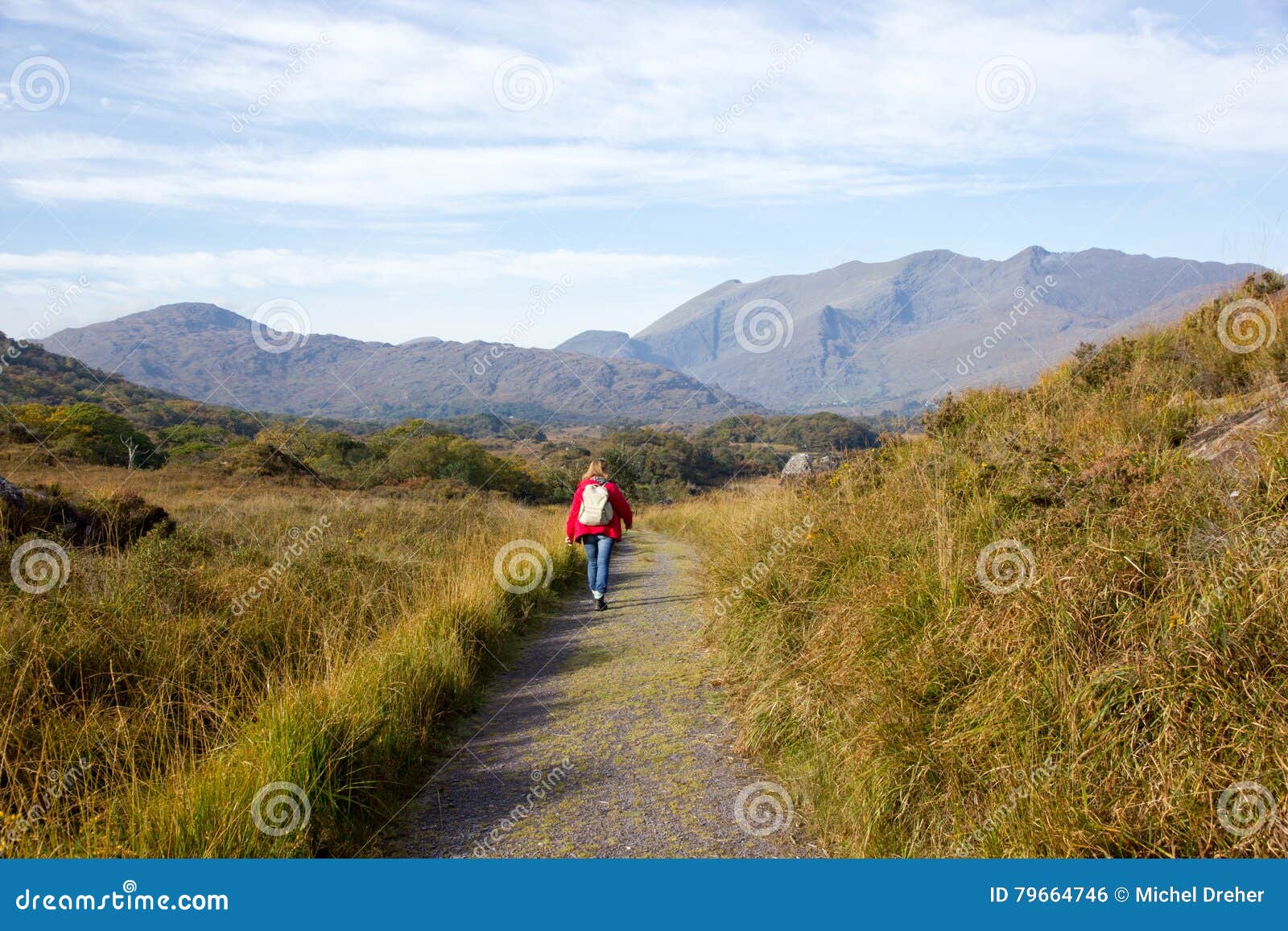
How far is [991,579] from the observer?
165 inches

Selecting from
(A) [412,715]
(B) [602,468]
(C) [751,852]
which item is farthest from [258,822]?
(B) [602,468]

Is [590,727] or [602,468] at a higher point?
[602,468]

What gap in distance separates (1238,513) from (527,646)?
19.4 ft

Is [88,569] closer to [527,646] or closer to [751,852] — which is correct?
[527,646]
